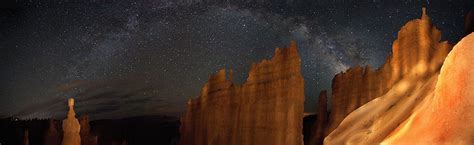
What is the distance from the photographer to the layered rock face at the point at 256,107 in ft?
121

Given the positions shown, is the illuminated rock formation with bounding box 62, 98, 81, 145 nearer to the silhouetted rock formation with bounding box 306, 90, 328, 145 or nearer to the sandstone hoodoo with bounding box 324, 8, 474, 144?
the sandstone hoodoo with bounding box 324, 8, 474, 144

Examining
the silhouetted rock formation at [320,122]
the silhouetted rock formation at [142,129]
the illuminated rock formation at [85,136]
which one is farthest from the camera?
the silhouetted rock formation at [142,129]

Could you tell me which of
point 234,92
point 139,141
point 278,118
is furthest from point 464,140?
point 139,141

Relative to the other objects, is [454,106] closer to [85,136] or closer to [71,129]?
[71,129]

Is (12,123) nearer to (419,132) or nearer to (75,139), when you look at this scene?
(75,139)

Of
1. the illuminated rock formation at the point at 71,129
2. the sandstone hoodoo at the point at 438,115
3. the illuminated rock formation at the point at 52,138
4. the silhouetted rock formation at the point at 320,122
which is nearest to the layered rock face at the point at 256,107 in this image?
the silhouetted rock formation at the point at 320,122

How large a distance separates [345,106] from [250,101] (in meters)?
7.87

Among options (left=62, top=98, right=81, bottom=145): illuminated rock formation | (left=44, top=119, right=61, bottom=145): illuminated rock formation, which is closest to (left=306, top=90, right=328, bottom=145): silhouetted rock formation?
(left=44, top=119, right=61, bottom=145): illuminated rock formation

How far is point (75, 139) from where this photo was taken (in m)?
23.9

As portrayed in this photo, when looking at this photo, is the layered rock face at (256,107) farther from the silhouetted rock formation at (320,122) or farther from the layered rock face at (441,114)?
the layered rock face at (441,114)

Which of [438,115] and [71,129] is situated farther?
[71,129]

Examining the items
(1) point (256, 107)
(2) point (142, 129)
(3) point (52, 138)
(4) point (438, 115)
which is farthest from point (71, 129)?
(2) point (142, 129)

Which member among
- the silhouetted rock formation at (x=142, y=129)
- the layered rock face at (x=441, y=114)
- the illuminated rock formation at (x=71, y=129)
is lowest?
the layered rock face at (x=441, y=114)

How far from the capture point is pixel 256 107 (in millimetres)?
40812
